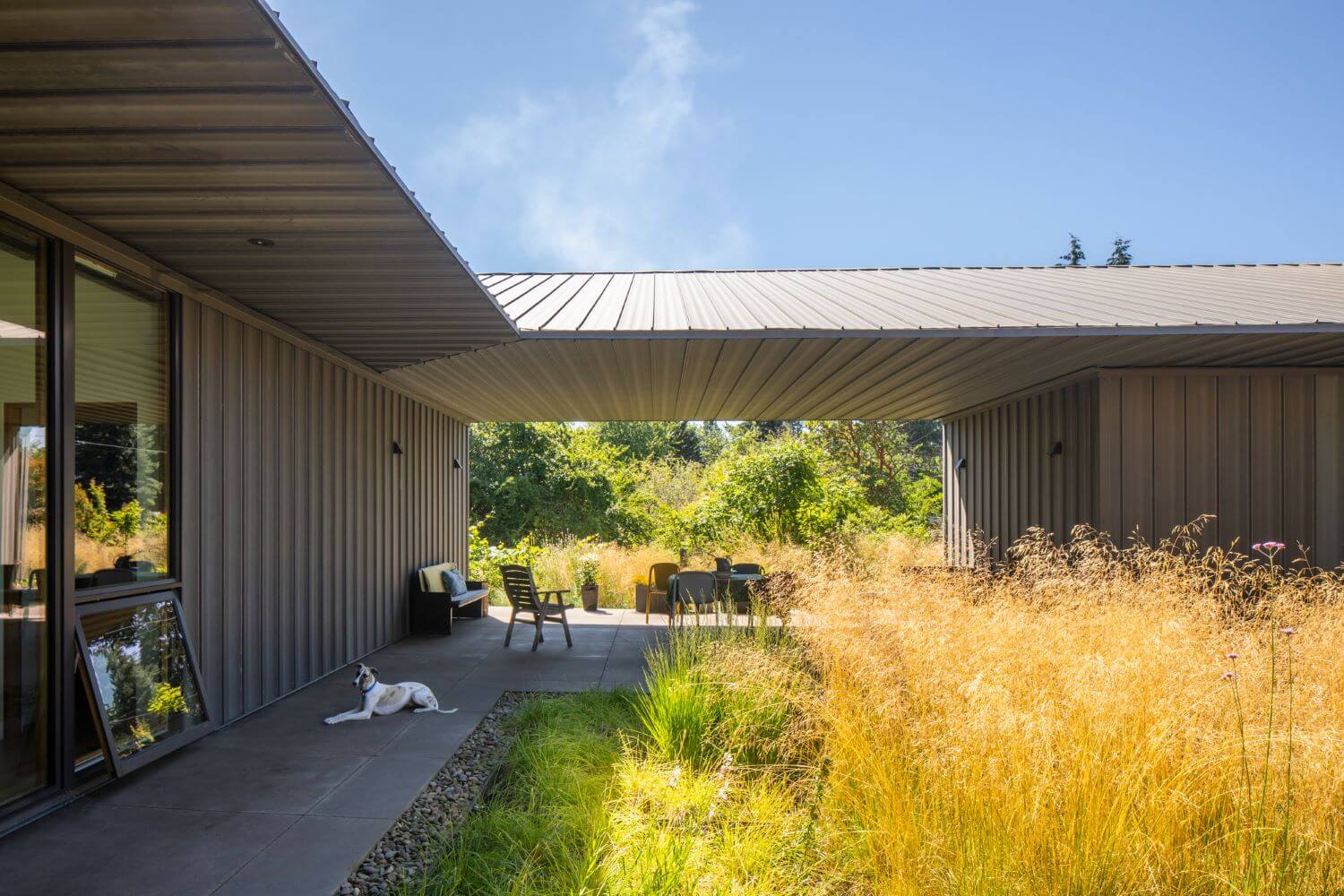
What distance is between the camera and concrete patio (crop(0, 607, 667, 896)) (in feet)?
8.25

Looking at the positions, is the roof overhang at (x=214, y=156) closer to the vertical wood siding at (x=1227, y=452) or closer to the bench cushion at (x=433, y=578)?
the bench cushion at (x=433, y=578)

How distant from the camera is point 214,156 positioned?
100 inches

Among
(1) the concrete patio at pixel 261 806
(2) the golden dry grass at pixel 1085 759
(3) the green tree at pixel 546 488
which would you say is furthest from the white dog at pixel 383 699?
(3) the green tree at pixel 546 488

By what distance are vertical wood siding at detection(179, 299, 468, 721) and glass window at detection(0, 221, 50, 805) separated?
0.89 meters

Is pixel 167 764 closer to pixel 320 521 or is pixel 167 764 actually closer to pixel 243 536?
pixel 243 536

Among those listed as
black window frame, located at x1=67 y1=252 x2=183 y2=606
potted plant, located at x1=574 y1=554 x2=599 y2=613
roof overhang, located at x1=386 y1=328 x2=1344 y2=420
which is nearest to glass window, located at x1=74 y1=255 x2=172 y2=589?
black window frame, located at x1=67 y1=252 x2=183 y2=606

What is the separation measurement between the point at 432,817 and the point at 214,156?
2713 millimetres

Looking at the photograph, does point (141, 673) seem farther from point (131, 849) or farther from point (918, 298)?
point (918, 298)

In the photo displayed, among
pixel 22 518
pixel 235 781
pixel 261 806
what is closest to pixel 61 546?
pixel 22 518

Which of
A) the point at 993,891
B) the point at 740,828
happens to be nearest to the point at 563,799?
the point at 740,828

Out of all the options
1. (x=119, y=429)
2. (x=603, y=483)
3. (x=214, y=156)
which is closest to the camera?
(x=214, y=156)

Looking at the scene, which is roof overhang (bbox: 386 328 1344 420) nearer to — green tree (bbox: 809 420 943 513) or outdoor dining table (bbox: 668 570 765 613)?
outdoor dining table (bbox: 668 570 765 613)

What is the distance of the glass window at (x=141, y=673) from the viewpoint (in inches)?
132

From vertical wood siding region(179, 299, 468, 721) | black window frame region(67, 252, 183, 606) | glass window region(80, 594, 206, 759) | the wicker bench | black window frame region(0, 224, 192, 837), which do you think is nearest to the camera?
black window frame region(0, 224, 192, 837)
